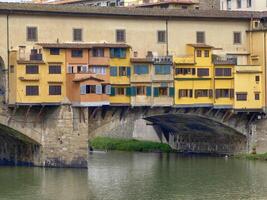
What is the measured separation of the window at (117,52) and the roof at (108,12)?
5.91 ft

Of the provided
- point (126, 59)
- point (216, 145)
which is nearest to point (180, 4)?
point (216, 145)

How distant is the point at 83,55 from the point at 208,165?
8.89 meters

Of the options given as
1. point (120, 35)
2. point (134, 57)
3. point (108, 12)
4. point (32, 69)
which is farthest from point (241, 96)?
point (32, 69)

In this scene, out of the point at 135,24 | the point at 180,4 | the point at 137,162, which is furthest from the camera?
the point at 180,4

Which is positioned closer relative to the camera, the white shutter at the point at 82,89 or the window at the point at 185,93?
the white shutter at the point at 82,89

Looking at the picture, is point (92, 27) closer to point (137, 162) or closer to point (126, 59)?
point (126, 59)

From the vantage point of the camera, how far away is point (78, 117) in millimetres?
57031

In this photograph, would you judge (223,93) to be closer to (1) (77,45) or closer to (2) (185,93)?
(2) (185,93)

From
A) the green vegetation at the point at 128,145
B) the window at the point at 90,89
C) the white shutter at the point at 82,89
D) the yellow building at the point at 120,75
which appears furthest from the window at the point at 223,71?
the green vegetation at the point at 128,145

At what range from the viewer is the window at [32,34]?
56469mm

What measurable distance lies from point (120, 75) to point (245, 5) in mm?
20148

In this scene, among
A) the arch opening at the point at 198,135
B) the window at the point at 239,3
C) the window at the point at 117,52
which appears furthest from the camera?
the window at the point at 239,3

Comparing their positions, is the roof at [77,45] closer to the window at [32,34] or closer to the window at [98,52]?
the window at [98,52]

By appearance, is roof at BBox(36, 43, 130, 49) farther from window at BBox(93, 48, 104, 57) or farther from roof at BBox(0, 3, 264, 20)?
roof at BBox(0, 3, 264, 20)
